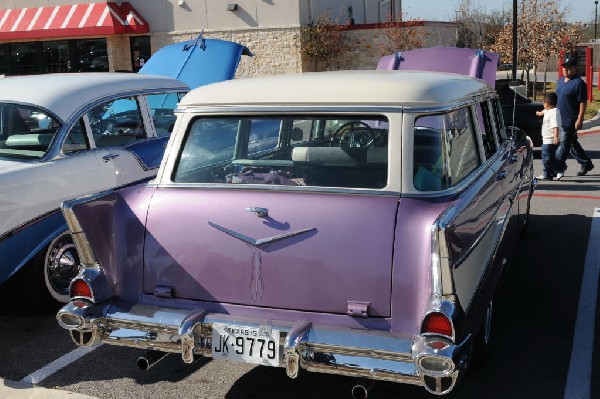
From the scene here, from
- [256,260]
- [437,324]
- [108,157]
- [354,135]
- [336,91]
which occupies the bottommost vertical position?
[437,324]

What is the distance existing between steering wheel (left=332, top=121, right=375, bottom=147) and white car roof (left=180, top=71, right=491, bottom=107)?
0.34 metres

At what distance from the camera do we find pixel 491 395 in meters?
4.14

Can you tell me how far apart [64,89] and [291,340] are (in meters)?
3.69

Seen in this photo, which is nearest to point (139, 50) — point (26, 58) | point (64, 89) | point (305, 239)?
point (26, 58)

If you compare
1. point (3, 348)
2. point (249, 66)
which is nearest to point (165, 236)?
point (3, 348)

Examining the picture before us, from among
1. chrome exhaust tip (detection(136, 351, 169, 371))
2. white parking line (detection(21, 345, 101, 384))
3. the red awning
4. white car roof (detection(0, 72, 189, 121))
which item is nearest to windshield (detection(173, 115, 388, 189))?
chrome exhaust tip (detection(136, 351, 169, 371))

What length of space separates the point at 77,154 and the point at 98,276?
225 cm

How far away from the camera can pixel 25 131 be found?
6.04m

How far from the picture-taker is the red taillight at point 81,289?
3934mm

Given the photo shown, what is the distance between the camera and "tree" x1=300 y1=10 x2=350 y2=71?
2488cm

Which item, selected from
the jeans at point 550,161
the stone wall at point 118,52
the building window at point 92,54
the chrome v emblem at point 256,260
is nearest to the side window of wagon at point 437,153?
the chrome v emblem at point 256,260

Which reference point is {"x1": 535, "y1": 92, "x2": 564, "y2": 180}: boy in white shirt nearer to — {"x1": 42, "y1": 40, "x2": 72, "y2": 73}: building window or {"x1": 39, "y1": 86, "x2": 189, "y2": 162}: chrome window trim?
{"x1": 39, "y1": 86, "x2": 189, "y2": 162}: chrome window trim

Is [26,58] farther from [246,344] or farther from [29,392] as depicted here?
[246,344]

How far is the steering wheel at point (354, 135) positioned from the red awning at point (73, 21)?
22506 millimetres
